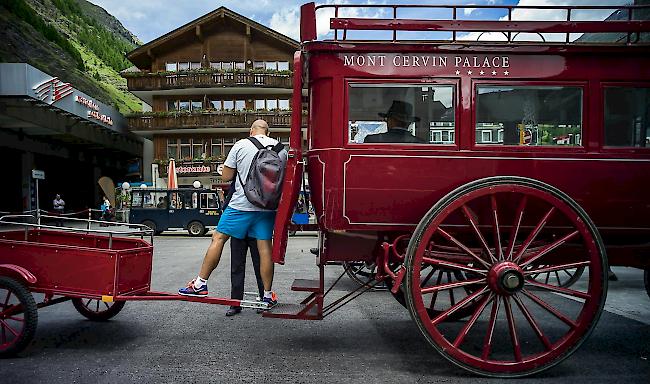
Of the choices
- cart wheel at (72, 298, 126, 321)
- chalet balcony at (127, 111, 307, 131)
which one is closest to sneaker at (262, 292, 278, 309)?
cart wheel at (72, 298, 126, 321)

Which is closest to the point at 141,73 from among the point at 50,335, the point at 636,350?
the point at 50,335

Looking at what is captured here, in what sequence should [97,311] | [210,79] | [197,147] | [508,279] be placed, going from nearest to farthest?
[508,279] < [97,311] < [210,79] < [197,147]

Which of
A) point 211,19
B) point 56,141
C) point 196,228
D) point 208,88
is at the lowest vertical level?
point 196,228

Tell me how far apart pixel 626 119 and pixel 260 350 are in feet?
11.7

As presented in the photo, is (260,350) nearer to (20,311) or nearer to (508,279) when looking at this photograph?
(20,311)

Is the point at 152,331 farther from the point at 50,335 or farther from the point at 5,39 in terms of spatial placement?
the point at 5,39

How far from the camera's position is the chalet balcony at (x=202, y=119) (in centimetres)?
3253

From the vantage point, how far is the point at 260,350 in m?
4.45

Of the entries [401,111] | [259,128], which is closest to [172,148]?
[259,128]

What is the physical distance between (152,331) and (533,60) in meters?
4.19

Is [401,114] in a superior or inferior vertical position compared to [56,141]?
inferior

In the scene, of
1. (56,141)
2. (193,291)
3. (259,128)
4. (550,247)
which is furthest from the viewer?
(56,141)

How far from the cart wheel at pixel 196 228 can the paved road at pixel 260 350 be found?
614 inches

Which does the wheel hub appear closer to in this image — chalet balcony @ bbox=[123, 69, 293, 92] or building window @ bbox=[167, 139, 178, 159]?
chalet balcony @ bbox=[123, 69, 293, 92]
